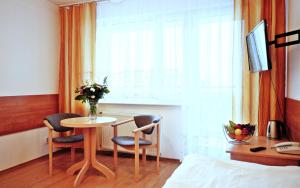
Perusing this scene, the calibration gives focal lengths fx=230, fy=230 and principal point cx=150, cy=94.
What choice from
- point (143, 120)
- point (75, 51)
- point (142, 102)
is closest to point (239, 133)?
point (143, 120)

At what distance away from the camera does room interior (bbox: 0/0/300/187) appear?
2986mm

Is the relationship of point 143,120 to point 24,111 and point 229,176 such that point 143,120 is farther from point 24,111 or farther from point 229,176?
point 229,176

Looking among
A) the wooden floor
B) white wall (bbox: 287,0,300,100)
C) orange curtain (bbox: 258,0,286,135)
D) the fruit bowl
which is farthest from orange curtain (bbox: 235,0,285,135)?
the wooden floor

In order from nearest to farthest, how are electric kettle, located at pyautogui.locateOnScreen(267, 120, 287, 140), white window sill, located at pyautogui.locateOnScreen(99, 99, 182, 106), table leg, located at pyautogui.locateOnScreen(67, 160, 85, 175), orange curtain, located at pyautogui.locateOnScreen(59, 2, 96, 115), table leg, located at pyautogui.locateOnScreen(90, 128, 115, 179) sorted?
1. electric kettle, located at pyautogui.locateOnScreen(267, 120, 287, 140)
2. table leg, located at pyautogui.locateOnScreen(90, 128, 115, 179)
3. table leg, located at pyautogui.locateOnScreen(67, 160, 85, 175)
4. white window sill, located at pyautogui.locateOnScreen(99, 99, 182, 106)
5. orange curtain, located at pyautogui.locateOnScreen(59, 2, 96, 115)

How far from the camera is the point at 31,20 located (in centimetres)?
382

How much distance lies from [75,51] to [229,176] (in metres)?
3.54

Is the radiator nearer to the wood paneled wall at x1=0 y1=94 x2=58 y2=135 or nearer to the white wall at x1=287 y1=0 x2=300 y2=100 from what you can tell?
the wood paneled wall at x1=0 y1=94 x2=58 y2=135

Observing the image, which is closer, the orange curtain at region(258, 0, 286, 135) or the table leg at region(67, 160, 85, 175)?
the orange curtain at region(258, 0, 286, 135)

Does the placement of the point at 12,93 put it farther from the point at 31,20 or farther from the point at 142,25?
the point at 142,25

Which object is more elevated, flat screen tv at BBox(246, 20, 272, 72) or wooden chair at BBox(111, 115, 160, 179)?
flat screen tv at BBox(246, 20, 272, 72)

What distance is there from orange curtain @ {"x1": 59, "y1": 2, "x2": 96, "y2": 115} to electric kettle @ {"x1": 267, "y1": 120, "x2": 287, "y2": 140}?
9.56ft

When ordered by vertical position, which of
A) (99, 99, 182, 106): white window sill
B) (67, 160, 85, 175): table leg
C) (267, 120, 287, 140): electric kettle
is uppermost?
(99, 99, 182, 106): white window sill

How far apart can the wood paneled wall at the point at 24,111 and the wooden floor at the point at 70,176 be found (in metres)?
0.61

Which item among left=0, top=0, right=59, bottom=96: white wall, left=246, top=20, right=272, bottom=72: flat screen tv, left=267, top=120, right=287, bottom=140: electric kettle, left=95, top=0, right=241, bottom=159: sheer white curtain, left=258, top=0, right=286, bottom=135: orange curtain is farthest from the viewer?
left=0, top=0, right=59, bottom=96: white wall
